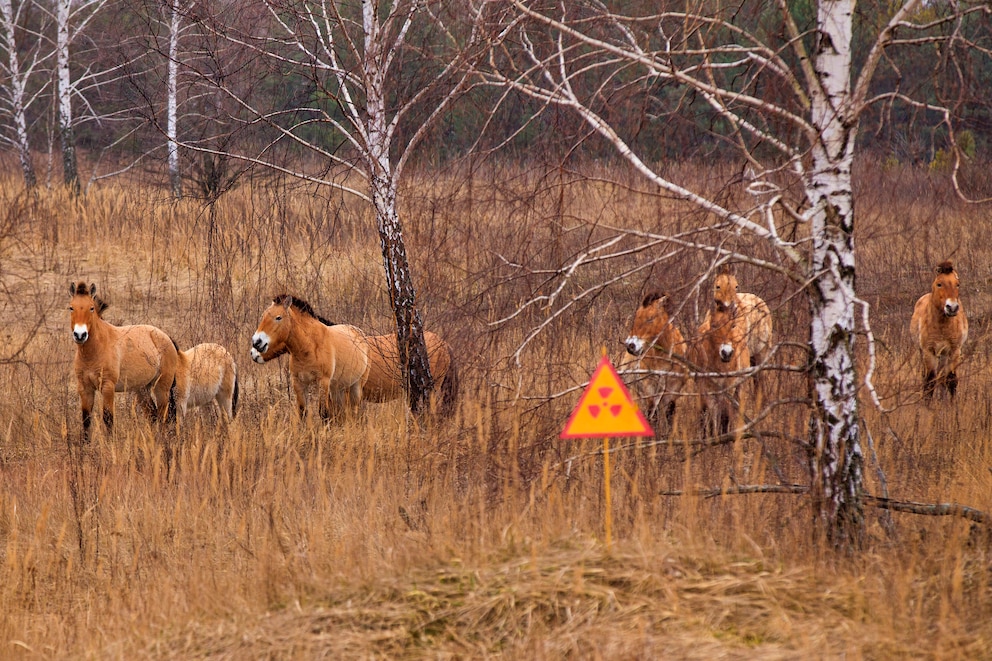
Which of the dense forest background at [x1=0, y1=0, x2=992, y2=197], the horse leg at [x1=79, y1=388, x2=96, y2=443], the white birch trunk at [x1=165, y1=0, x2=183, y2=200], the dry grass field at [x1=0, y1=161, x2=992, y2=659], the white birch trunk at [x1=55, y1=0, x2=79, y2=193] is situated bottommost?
the dry grass field at [x1=0, y1=161, x2=992, y2=659]

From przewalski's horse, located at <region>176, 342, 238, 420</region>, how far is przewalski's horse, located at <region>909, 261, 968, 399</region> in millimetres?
7127

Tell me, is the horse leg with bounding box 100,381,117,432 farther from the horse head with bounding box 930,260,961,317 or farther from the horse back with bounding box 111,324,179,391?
the horse head with bounding box 930,260,961,317

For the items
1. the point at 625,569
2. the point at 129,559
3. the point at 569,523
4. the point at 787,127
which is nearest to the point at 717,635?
the point at 625,569

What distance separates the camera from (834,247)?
5.61 metres

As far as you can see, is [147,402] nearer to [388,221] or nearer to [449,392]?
[449,392]

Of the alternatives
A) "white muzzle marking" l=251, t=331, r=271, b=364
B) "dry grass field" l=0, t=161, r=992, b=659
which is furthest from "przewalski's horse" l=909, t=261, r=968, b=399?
"white muzzle marking" l=251, t=331, r=271, b=364

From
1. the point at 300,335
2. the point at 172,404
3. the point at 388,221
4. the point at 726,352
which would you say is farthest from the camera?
the point at 172,404

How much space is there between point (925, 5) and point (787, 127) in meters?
0.96

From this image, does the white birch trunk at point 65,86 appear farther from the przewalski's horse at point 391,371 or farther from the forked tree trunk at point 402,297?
the forked tree trunk at point 402,297

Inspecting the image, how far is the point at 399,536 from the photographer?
644 centimetres

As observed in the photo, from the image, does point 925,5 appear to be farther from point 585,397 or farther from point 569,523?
point 569,523

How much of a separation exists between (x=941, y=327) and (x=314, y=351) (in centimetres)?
636

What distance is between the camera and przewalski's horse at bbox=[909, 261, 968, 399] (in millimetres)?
10375

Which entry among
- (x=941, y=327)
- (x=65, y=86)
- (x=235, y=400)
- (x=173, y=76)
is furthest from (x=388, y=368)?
(x=65, y=86)
